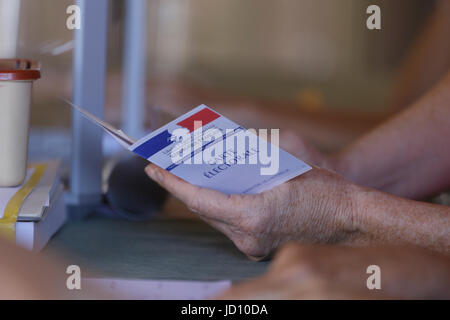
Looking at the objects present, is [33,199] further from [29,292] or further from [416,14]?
[416,14]

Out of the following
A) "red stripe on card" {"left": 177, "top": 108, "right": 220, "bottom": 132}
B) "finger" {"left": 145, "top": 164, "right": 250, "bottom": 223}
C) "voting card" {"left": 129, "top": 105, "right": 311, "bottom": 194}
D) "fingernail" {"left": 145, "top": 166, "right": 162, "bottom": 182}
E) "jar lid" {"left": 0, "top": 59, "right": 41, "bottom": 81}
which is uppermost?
"jar lid" {"left": 0, "top": 59, "right": 41, "bottom": 81}

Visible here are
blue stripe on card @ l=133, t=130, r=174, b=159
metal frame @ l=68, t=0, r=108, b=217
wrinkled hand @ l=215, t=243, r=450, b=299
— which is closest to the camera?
wrinkled hand @ l=215, t=243, r=450, b=299

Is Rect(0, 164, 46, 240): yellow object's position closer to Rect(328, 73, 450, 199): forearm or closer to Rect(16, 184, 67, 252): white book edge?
Rect(16, 184, 67, 252): white book edge

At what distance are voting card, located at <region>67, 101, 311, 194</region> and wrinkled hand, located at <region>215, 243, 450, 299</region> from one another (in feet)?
0.48

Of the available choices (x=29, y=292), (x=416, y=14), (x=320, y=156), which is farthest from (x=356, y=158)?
(x=416, y=14)

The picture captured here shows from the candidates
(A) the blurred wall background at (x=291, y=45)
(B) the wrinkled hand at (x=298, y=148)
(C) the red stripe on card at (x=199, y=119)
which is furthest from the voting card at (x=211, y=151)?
(A) the blurred wall background at (x=291, y=45)

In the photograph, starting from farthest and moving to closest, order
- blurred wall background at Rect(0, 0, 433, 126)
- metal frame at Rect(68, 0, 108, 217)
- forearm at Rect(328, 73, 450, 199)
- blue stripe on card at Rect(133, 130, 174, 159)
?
blurred wall background at Rect(0, 0, 433, 126)
forearm at Rect(328, 73, 450, 199)
metal frame at Rect(68, 0, 108, 217)
blue stripe on card at Rect(133, 130, 174, 159)

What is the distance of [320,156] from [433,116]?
9.0 inches

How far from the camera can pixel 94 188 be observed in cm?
100

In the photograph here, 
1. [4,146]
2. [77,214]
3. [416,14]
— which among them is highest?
[416,14]

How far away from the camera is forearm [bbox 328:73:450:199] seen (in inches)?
42.4

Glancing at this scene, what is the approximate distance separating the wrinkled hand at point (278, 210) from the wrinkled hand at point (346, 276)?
15cm

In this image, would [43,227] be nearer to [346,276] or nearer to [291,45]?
[346,276]

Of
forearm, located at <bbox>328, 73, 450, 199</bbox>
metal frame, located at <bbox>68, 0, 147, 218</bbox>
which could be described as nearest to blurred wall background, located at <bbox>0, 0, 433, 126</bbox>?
forearm, located at <bbox>328, 73, 450, 199</bbox>
